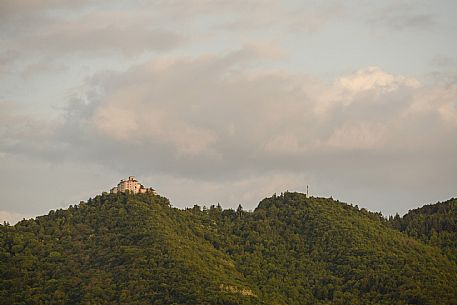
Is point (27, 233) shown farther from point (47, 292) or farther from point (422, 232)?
point (422, 232)

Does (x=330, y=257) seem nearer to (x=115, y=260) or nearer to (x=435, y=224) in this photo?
(x=435, y=224)

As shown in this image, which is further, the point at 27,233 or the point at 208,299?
the point at 27,233

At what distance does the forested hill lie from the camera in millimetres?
128500

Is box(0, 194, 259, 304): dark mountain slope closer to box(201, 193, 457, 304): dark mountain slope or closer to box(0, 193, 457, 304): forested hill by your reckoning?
box(0, 193, 457, 304): forested hill

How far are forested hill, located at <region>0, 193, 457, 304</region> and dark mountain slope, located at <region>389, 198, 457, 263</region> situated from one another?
7.07ft

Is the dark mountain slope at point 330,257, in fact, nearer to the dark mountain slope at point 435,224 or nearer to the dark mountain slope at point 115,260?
the dark mountain slope at point 435,224

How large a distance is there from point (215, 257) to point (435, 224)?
30953 mm

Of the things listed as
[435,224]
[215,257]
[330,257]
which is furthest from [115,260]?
[435,224]

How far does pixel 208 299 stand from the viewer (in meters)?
125

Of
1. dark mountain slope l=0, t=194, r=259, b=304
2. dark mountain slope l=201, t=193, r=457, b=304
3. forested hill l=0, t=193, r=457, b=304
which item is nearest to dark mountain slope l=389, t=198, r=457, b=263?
forested hill l=0, t=193, r=457, b=304

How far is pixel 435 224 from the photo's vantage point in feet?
494

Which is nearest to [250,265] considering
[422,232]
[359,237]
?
[359,237]

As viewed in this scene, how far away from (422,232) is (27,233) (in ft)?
167

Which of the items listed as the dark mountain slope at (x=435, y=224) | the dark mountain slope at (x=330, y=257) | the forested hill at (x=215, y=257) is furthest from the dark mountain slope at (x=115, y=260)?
the dark mountain slope at (x=435, y=224)
